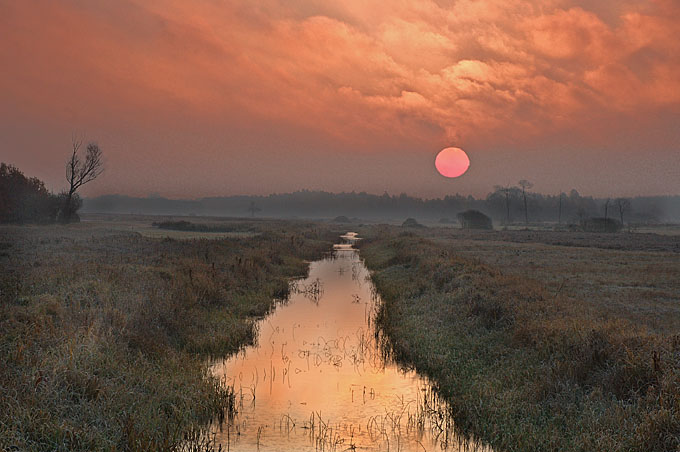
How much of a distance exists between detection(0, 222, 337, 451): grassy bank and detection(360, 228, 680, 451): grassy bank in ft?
20.1

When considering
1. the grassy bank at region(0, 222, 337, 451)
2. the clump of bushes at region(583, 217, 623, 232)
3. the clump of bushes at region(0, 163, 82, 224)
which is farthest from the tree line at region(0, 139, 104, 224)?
the clump of bushes at region(583, 217, 623, 232)

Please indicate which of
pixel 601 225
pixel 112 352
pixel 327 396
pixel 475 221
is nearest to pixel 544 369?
pixel 327 396

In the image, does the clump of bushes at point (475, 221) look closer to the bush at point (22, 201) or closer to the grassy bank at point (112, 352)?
the bush at point (22, 201)

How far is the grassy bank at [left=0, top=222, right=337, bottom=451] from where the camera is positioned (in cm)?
812

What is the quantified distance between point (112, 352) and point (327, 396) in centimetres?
566

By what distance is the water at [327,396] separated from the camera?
30.1 ft

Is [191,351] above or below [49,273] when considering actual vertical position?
below

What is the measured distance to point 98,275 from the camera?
19.1 meters

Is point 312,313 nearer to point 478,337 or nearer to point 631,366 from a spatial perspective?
point 478,337

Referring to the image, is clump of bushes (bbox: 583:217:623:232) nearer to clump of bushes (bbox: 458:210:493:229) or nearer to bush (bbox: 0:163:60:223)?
clump of bushes (bbox: 458:210:493:229)

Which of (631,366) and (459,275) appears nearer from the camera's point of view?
(631,366)

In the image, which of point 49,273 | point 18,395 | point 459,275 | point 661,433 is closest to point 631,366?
point 661,433

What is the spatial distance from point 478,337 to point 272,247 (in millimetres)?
31217

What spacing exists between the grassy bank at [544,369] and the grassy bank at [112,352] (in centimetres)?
612
